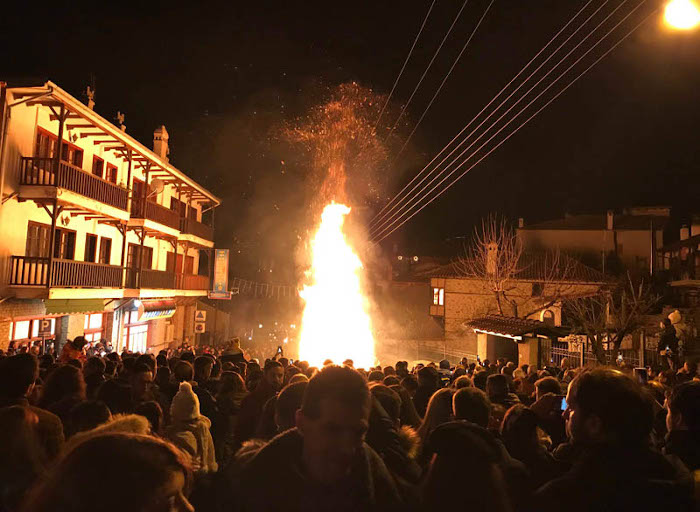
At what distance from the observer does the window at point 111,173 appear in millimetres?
22469

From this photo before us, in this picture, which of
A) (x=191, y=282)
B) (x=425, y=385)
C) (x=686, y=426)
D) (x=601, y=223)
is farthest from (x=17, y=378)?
(x=601, y=223)

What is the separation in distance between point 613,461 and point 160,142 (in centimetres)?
3013

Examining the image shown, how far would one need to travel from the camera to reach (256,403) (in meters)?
6.02

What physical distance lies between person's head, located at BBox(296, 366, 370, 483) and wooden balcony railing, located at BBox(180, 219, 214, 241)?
28.6 metres

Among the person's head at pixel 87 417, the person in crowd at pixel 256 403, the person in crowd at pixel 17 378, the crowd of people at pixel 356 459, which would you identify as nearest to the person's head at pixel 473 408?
the crowd of people at pixel 356 459

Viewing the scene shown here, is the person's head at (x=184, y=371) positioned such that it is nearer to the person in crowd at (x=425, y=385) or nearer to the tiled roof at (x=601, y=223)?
the person in crowd at (x=425, y=385)

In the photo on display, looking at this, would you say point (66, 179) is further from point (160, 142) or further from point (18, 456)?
point (18, 456)

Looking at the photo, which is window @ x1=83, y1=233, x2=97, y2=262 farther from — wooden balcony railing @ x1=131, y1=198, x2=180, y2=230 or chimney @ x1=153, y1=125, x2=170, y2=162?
chimney @ x1=153, y1=125, x2=170, y2=162

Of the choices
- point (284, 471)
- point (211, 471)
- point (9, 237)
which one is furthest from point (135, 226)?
point (284, 471)

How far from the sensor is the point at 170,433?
14.5 feet

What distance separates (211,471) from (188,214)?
99.0 ft

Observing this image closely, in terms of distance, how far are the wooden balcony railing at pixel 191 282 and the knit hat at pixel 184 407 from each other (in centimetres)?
2513

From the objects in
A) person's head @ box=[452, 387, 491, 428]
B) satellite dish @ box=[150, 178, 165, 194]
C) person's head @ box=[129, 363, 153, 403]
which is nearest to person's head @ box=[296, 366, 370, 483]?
person's head @ box=[452, 387, 491, 428]

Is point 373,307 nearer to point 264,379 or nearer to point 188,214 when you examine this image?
point 188,214
